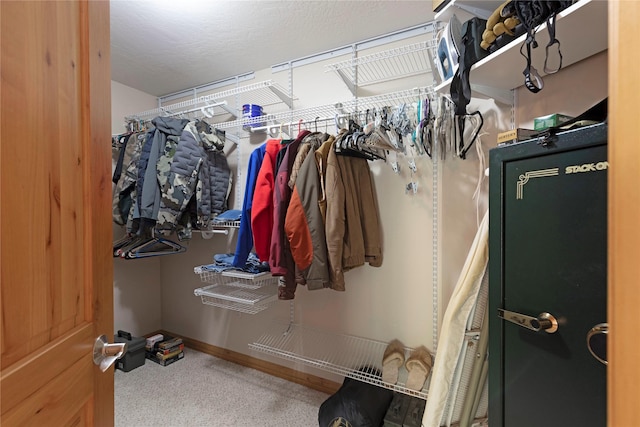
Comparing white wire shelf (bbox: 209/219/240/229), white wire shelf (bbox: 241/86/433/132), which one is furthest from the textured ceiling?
white wire shelf (bbox: 209/219/240/229)

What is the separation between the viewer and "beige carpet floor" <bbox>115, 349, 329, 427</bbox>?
172cm

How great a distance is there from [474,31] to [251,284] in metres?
1.92

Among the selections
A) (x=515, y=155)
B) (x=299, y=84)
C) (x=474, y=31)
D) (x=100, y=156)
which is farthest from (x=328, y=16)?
(x=100, y=156)

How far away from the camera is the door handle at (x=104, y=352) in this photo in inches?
→ 26.8

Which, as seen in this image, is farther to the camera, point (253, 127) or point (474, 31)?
point (253, 127)

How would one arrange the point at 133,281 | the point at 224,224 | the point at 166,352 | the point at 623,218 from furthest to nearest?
the point at 133,281
the point at 166,352
the point at 224,224
the point at 623,218

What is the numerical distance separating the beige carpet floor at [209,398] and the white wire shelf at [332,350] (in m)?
0.27

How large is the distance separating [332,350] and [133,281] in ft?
6.55

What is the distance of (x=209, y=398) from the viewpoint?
6.28 ft

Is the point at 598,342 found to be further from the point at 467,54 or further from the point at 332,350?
the point at 332,350

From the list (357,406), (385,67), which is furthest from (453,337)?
(385,67)

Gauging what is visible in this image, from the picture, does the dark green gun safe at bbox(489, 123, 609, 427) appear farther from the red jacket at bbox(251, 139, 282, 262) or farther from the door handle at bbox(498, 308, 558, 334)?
the red jacket at bbox(251, 139, 282, 262)

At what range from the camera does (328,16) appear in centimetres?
A: 163

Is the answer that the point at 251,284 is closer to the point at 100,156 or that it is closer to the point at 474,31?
the point at 100,156
